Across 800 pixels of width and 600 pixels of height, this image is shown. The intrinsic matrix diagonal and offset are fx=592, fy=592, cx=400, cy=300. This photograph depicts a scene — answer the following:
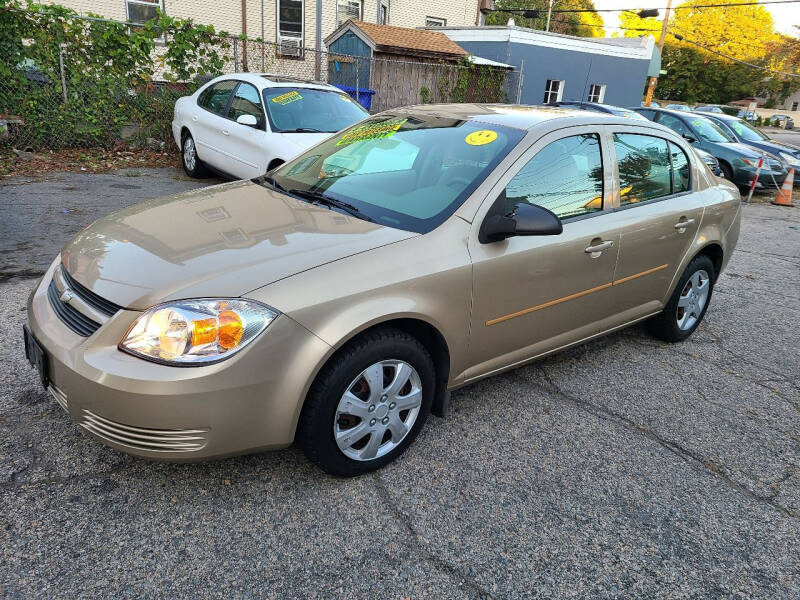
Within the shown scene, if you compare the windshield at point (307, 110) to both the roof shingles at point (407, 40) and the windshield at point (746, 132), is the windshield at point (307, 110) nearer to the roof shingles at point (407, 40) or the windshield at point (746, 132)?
the roof shingles at point (407, 40)

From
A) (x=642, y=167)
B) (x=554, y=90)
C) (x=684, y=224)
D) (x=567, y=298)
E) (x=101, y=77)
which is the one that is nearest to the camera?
(x=567, y=298)

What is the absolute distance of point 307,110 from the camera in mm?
7617

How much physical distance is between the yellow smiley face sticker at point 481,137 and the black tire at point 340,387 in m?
1.19

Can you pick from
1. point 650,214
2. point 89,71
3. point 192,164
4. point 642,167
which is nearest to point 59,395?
point 650,214

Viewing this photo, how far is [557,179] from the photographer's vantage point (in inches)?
127

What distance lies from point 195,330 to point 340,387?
61 centimetres

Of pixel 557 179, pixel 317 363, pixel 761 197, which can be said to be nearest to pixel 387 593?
pixel 317 363

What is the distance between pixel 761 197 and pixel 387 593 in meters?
13.8

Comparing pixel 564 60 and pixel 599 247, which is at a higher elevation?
pixel 564 60

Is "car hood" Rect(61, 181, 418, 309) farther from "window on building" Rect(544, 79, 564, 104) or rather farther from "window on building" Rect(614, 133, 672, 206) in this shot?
"window on building" Rect(544, 79, 564, 104)

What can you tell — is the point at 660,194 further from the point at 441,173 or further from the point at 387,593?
the point at 387,593

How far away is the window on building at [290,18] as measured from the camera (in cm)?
1620

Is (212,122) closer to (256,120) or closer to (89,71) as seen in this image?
(256,120)

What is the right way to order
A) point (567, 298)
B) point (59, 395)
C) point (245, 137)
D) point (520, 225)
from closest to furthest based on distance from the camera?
1. point (59, 395)
2. point (520, 225)
3. point (567, 298)
4. point (245, 137)
